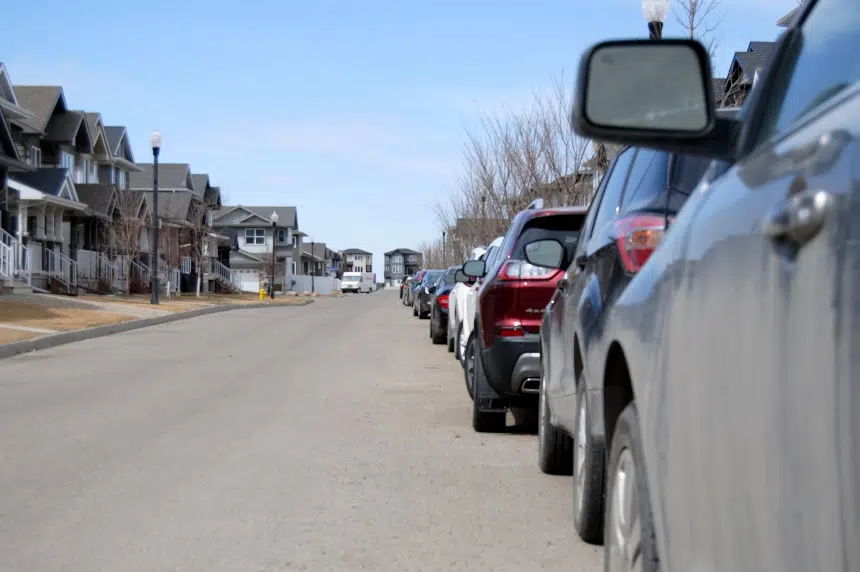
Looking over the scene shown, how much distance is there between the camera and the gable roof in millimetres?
41125

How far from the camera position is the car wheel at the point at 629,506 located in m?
2.79

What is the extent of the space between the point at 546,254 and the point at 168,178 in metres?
62.3

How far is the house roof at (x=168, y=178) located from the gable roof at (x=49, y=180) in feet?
72.3

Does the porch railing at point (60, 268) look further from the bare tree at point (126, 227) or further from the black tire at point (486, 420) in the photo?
the black tire at point (486, 420)

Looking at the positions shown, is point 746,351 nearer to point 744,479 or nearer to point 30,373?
point 744,479

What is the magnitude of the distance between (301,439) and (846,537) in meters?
7.10

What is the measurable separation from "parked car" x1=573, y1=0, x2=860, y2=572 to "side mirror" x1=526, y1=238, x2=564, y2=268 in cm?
325

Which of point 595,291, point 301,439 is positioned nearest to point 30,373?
point 301,439

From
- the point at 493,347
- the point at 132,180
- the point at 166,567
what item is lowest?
the point at 166,567

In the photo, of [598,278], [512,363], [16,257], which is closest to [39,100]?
[16,257]

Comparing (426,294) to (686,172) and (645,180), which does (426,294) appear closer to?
(645,180)

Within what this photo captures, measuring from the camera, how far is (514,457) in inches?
299

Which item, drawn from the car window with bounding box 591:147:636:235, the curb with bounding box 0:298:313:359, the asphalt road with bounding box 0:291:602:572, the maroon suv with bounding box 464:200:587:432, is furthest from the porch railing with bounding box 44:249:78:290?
the car window with bounding box 591:147:636:235

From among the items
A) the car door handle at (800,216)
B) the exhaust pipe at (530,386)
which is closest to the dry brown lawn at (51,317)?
the exhaust pipe at (530,386)
